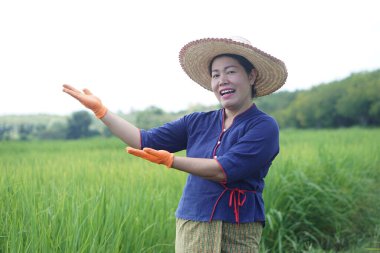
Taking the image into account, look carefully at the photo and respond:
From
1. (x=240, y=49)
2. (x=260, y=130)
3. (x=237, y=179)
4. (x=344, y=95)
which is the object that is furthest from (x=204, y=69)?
(x=344, y=95)

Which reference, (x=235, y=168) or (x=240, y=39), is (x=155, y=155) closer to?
(x=235, y=168)

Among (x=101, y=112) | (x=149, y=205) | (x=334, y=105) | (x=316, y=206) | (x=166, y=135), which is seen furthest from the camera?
(x=334, y=105)

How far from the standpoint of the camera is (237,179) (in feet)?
5.88

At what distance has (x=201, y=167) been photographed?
1.72 meters

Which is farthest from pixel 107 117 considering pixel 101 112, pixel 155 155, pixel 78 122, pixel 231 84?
pixel 78 122

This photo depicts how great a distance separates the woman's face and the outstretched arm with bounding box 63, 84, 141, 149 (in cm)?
47

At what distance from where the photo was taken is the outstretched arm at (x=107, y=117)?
6.48 feet

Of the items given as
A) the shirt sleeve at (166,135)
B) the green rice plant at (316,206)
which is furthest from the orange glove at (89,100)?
the green rice plant at (316,206)

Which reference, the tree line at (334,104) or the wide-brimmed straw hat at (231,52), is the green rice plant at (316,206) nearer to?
the wide-brimmed straw hat at (231,52)

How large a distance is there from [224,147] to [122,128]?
0.53 metres

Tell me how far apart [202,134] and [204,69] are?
0.44m

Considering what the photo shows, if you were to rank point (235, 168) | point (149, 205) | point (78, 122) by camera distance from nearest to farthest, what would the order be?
1. point (235, 168)
2. point (149, 205)
3. point (78, 122)

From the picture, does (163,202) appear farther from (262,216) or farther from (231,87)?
(231,87)

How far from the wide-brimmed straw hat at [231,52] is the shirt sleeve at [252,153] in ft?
1.01
